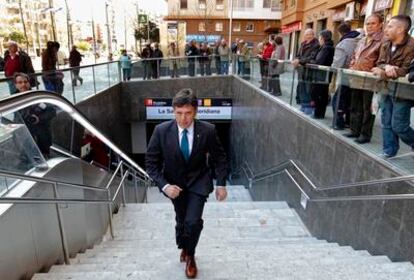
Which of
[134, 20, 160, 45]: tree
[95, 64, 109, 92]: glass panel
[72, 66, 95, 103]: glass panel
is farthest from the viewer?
[134, 20, 160, 45]: tree

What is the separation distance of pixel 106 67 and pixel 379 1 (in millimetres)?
9128

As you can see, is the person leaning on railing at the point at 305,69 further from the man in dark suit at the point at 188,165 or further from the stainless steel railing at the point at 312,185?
the man in dark suit at the point at 188,165

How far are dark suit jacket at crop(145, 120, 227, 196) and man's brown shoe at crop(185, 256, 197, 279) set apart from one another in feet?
1.65

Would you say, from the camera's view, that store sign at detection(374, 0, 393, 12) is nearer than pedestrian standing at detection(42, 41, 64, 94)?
No

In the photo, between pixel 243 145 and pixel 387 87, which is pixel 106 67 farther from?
pixel 387 87

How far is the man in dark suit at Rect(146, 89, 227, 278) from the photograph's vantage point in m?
2.69

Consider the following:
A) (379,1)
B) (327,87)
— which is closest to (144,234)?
(327,87)

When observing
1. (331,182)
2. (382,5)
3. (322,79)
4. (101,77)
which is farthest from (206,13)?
A: (331,182)

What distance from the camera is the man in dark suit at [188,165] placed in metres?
2.69

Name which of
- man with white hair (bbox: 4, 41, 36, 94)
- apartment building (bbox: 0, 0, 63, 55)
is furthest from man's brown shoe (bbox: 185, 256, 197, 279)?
apartment building (bbox: 0, 0, 63, 55)

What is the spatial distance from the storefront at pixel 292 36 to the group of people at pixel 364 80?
1901 centimetres

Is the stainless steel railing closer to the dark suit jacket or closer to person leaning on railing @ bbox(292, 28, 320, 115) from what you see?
person leaning on railing @ bbox(292, 28, 320, 115)

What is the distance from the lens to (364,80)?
4.11 m

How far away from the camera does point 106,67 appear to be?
12.2 meters
